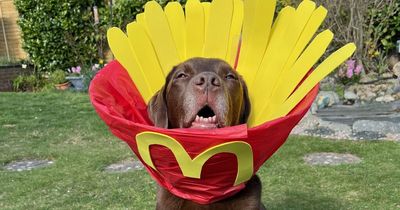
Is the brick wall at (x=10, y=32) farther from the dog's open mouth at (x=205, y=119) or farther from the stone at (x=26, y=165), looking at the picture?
the dog's open mouth at (x=205, y=119)

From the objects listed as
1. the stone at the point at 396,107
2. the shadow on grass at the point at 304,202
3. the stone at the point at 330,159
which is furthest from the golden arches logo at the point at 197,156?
the stone at the point at 396,107

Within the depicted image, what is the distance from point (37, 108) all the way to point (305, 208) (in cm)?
675

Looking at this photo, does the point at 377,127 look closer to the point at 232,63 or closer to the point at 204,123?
the point at 232,63

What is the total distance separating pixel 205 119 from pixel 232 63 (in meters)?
1.00

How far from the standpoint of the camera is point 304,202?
4750mm

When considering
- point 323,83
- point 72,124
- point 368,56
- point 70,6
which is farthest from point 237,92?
point 70,6

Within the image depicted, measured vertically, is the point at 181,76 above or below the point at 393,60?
above

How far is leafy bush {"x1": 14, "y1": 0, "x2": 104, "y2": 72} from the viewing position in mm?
13414

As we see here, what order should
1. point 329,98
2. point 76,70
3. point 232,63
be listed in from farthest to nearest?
point 76,70 < point 329,98 < point 232,63

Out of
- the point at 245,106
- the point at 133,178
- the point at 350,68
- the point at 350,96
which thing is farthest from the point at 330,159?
the point at 350,68

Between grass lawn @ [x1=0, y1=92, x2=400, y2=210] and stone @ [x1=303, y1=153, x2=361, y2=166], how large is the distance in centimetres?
10

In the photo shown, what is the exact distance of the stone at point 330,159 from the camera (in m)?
5.81

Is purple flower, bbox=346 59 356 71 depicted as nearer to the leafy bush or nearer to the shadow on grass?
the shadow on grass

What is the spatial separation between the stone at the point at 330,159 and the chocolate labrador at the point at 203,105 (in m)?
2.80
